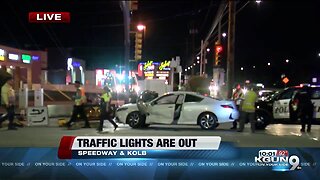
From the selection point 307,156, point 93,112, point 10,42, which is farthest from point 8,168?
point 10,42

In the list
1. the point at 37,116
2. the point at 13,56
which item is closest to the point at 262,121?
the point at 37,116

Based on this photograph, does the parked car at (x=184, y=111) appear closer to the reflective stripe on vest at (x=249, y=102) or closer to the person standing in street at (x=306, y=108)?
the reflective stripe on vest at (x=249, y=102)

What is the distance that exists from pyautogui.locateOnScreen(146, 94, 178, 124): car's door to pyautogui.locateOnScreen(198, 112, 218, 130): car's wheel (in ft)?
3.00

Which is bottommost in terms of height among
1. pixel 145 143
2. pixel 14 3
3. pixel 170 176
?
pixel 170 176

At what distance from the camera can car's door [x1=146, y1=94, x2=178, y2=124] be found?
45.4 feet

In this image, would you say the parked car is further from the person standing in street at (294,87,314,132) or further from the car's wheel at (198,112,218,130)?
the person standing in street at (294,87,314,132)

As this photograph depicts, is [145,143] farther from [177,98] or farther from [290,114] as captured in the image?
[290,114]

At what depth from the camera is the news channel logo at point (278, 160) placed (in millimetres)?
5945

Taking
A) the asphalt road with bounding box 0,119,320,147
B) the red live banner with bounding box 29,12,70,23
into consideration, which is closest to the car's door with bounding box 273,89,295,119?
the asphalt road with bounding box 0,119,320,147

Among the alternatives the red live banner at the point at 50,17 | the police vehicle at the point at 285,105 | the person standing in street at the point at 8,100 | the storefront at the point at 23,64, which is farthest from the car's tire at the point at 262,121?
the storefront at the point at 23,64

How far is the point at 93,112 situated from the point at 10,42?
22789 mm

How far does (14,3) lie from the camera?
16.1 meters

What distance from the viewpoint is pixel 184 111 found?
45.4ft

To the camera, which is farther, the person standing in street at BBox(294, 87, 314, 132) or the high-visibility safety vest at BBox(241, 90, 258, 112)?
the person standing in street at BBox(294, 87, 314, 132)
